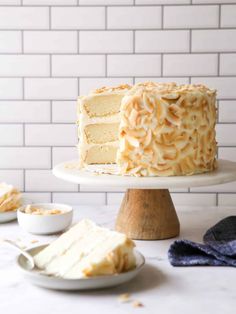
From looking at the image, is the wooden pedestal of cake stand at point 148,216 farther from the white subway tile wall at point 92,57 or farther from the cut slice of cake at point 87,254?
the white subway tile wall at point 92,57

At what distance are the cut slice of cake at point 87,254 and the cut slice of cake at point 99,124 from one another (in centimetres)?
37

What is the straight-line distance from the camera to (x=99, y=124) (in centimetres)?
154

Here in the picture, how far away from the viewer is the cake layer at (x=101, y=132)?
154 cm

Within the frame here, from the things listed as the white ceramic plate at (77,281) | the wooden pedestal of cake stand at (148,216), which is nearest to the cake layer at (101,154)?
the wooden pedestal of cake stand at (148,216)

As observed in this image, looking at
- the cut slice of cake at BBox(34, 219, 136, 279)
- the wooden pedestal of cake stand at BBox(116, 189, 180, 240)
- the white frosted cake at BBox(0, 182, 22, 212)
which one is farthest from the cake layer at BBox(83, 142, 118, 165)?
the cut slice of cake at BBox(34, 219, 136, 279)

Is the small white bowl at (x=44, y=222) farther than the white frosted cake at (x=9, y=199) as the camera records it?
No

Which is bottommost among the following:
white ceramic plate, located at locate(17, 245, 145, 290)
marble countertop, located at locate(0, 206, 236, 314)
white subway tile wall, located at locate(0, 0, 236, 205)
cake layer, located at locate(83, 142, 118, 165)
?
marble countertop, located at locate(0, 206, 236, 314)

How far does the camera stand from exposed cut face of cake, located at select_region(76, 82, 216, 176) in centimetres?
131

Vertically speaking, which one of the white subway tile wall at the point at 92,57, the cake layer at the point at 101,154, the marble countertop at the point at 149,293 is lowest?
the marble countertop at the point at 149,293

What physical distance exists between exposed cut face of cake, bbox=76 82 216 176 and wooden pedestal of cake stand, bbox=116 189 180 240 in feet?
0.36

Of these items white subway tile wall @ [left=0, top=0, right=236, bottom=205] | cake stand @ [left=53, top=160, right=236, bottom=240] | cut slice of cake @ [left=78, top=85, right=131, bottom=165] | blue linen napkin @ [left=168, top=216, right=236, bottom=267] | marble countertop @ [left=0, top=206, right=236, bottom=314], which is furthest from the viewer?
white subway tile wall @ [left=0, top=0, right=236, bottom=205]

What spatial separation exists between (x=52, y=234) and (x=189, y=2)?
0.80 m

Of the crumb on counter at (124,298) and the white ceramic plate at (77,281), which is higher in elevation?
the white ceramic plate at (77,281)

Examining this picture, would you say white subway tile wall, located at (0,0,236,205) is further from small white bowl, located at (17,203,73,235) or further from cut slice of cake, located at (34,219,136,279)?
cut slice of cake, located at (34,219,136,279)
